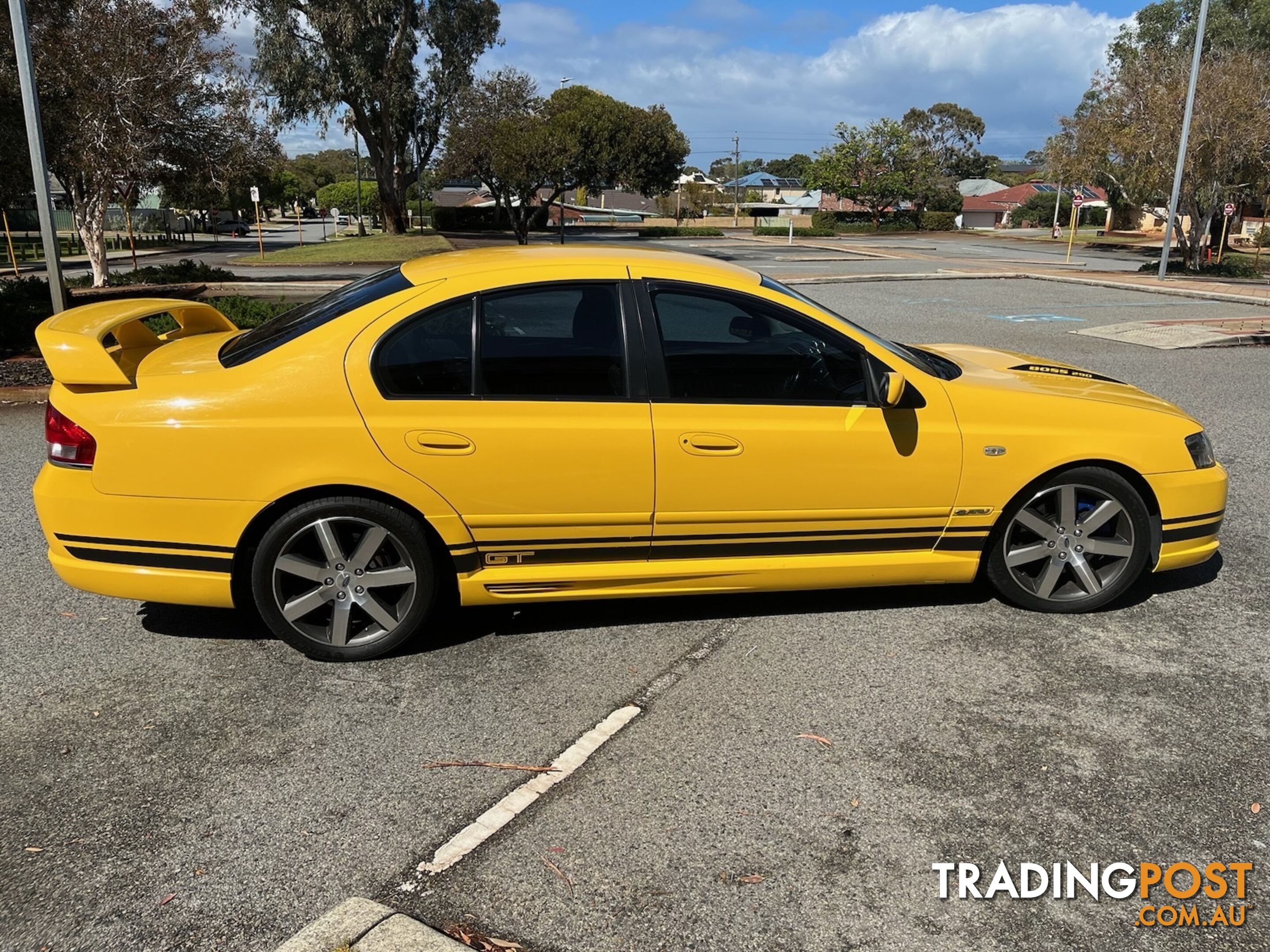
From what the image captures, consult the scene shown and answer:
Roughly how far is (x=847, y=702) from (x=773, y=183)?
111974 millimetres

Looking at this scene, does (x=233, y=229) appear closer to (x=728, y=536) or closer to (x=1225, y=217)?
(x=1225, y=217)

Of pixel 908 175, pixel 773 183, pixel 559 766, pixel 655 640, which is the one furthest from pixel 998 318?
pixel 773 183

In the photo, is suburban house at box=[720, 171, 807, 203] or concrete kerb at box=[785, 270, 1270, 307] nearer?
concrete kerb at box=[785, 270, 1270, 307]

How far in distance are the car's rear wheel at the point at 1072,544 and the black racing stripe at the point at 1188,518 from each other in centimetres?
8

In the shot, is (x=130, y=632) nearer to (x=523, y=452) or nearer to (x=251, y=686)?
(x=251, y=686)

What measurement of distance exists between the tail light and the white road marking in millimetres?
2098

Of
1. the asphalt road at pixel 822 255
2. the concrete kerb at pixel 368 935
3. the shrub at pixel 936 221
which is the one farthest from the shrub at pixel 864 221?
the concrete kerb at pixel 368 935

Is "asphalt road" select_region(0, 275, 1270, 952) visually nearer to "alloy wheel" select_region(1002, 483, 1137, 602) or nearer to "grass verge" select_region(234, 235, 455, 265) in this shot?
"alloy wheel" select_region(1002, 483, 1137, 602)

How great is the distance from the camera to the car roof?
4.01 meters

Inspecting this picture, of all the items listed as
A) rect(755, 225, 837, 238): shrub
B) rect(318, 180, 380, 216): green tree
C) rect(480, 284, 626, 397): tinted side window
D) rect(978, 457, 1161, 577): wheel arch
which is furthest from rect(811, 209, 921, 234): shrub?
rect(480, 284, 626, 397): tinted side window

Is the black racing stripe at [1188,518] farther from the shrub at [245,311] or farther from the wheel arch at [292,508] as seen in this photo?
the shrub at [245,311]

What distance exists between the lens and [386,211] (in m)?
46.5

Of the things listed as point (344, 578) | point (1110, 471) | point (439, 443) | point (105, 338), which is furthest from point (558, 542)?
point (1110, 471)

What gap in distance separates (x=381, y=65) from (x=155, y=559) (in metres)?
40.4
